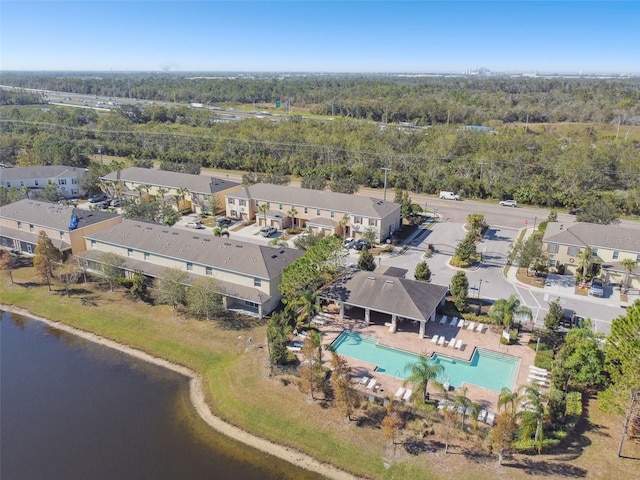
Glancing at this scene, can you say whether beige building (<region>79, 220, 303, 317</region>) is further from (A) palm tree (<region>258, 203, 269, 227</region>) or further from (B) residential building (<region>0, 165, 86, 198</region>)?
(B) residential building (<region>0, 165, 86, 198</region>)

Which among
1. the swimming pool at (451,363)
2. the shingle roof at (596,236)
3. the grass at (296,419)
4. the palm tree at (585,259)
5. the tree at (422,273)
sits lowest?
the grass at (296,419)

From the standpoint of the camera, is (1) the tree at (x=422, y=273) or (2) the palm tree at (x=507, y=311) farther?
(1) the tree at (x=422, y=273)

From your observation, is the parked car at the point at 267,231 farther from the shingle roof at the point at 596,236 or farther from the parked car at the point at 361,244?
the shingle roof at the point at 596,236

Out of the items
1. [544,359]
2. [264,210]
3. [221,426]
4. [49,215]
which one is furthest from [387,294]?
[49,215]

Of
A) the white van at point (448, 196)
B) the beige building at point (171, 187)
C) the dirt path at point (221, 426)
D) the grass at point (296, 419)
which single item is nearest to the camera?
the grass at point (296, 419)

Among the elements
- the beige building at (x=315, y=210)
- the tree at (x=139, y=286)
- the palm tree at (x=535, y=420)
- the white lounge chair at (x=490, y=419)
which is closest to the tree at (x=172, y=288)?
the tree at (x=139, y=286)

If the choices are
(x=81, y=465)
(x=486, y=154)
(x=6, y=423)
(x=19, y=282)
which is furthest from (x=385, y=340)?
(x=486, y=154)

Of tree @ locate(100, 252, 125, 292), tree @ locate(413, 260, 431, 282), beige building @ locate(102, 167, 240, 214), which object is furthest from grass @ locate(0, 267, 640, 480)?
beige building @ locate(102, 167, 240, 214)
